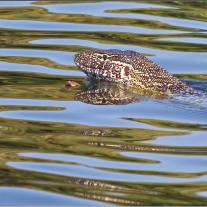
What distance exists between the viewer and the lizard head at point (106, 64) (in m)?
12.2

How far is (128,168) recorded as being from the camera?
→ 8344mm

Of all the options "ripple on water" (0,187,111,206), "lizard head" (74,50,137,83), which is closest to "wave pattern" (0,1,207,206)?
"ripple on water" (0,187,111,206)

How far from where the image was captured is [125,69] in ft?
40.3

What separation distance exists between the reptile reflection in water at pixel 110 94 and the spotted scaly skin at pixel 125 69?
125mm

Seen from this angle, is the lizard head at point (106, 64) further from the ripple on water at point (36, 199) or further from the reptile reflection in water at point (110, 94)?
the ripple on water at point (36, 199)

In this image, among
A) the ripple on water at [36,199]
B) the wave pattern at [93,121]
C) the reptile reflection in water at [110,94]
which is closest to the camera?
the ripple on water at [36,199]

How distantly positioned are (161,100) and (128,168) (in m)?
3.24

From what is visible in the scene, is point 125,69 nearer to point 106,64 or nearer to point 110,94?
point 106,64

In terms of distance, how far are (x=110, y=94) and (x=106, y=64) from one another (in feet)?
2.14

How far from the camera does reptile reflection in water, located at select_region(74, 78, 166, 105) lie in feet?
36.8

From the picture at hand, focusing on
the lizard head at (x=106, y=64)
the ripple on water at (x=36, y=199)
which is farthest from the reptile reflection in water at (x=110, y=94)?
the ripple on water at (x=36, y=199)

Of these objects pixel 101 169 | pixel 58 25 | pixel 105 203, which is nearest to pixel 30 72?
pixel 58 25

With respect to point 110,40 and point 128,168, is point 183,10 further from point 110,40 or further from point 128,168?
point 128,168

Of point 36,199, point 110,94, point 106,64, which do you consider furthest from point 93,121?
point 36,199
